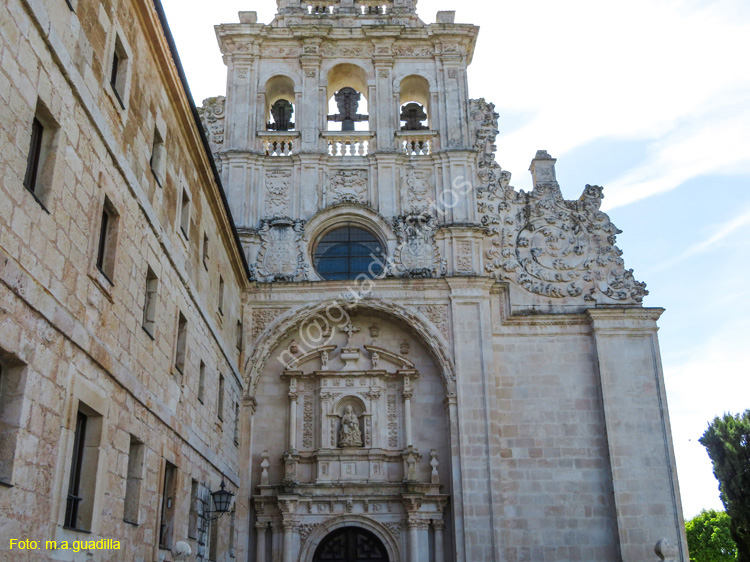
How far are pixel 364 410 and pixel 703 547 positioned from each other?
3253cm

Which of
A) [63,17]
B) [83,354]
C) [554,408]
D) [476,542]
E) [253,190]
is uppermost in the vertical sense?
[253,190]

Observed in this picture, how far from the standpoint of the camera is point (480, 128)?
21.7 metres

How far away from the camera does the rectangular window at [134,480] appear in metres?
10.2

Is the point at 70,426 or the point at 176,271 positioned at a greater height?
the point at 176,271

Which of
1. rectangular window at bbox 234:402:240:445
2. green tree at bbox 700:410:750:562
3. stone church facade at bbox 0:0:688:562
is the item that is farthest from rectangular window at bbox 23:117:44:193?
green tree at bbox 700:410:750:562

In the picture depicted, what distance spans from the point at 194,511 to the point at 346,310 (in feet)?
24.9

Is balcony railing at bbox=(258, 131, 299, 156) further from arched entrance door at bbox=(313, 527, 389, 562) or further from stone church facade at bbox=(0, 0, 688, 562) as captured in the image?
arched entrance door at bbox=(313, 527, 389, 562)

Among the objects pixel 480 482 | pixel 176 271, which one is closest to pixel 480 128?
pixel 480 482

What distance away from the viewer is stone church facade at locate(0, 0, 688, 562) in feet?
36.3

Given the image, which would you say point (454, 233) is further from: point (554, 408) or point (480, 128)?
point (554, 408)

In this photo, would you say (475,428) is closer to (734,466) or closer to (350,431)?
(350,431)

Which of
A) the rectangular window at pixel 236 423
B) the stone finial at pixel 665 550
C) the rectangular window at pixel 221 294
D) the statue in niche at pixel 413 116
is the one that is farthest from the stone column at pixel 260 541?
the statue in niche at pixel 413 116

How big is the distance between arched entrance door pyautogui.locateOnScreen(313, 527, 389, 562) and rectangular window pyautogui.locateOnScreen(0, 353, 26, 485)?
12.5 m

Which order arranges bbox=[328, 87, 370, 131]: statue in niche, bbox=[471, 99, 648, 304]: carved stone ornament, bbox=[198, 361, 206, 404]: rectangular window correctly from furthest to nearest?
bbox=[328, 87, 370, 131]: statue in niche
bbox=[471, 99, 648, 304]: carved stone ornament
bbox=[198, 361, 206, 404]: rectangular window
